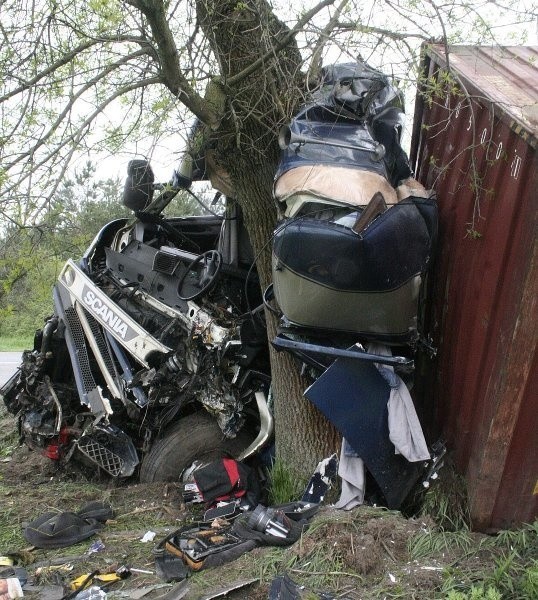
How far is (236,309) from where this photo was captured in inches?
195

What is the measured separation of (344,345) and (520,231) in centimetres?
124

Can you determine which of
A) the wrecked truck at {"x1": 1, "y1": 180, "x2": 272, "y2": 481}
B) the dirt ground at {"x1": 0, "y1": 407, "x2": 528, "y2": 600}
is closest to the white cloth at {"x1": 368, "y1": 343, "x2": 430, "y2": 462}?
A: the dirt ground at {"x1": 0, "y1": 407, "x2": 528, "y2": 600}

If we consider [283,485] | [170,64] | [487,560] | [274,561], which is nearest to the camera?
[487,560]

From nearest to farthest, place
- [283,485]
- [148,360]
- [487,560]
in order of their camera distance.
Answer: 1. [487,560]
2. [283,485]
3. [148,360]

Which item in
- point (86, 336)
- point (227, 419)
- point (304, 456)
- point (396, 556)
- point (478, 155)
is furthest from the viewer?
point (86, 336)

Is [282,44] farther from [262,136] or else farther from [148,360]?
[148,360]

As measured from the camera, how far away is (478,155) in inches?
140

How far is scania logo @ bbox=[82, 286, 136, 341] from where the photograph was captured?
4.86m

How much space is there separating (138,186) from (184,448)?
2050mm

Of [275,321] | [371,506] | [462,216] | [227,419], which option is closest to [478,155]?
[462,216]

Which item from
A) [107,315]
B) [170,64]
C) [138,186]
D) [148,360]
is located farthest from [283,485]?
[170,64]

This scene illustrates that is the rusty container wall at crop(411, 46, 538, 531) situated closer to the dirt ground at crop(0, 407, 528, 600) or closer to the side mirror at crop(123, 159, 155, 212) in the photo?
the dirt ground at crop(0, 407, 528, 600)

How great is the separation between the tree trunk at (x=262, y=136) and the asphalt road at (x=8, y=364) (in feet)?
24.1

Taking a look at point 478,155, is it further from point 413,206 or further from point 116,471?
point 116,471
